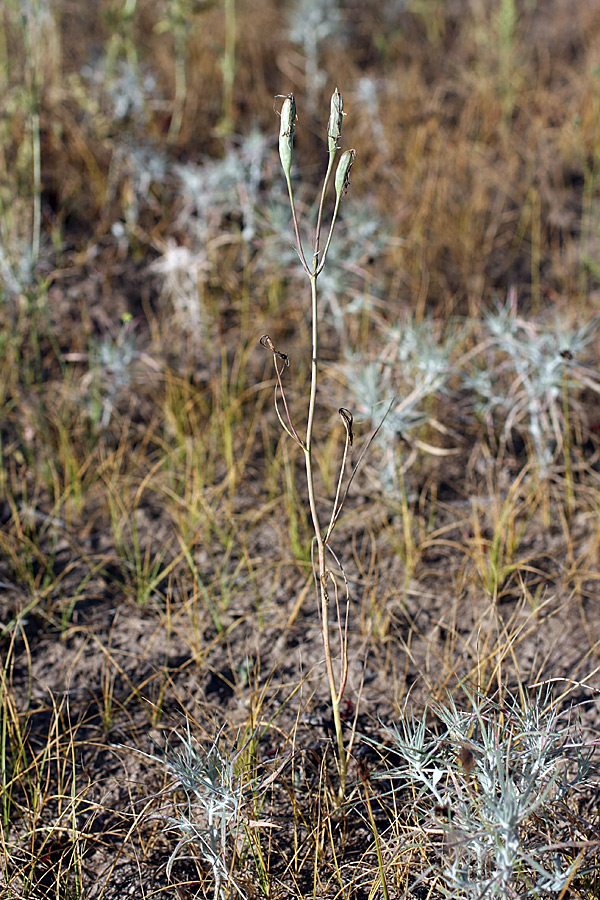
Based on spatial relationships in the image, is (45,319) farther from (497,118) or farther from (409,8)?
(409,8)

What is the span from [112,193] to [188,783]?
2473mm

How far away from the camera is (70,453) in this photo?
7.39 ft

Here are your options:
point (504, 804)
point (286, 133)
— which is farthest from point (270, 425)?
point (504, 804)

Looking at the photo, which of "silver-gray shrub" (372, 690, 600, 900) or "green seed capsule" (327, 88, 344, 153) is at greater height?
"green seed capsule" (327, 88, 344, 153)

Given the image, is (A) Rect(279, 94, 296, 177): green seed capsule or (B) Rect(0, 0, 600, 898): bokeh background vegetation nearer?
(A) Rect(279, 94, 296, 177): green seed capsule

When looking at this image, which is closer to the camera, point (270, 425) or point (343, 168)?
point (343, 168)

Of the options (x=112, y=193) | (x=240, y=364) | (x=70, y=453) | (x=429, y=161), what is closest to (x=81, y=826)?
(x=70, y=453)

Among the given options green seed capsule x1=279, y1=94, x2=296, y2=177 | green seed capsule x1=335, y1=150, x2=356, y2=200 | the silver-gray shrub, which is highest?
green seed capsule x1=279, y1=94, x2=296, y2=177

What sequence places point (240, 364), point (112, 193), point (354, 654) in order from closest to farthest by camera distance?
point (354, 654)
point (240, 364)
point (112, 193)

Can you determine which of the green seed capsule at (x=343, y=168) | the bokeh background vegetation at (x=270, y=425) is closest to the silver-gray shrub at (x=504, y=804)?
the bokeh background vegetation at (x=270, y=425)

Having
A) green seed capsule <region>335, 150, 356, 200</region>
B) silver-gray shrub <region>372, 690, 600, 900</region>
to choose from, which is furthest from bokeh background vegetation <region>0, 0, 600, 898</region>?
green seed capsule <region>335, 150, 356, 200</region>

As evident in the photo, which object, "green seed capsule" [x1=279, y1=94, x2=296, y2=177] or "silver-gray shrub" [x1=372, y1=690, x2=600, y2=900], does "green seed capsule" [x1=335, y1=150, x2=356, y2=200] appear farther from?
"silver-gray shrub" [x1=372, y1=690, x2=600, y2=900]

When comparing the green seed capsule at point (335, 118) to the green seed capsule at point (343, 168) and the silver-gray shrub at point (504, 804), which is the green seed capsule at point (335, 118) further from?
the silver-gray shrub at point (504, 804)

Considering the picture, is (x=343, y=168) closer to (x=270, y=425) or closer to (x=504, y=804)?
(x=504, y=804)
